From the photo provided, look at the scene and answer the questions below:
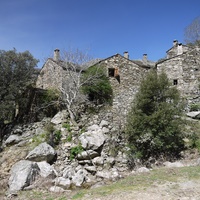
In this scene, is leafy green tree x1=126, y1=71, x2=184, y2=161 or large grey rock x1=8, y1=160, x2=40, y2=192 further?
leafy green tree x1=126, y1=71, x2=184, y2=161

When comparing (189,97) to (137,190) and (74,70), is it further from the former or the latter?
(137,190)

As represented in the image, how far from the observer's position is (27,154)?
13.3 m

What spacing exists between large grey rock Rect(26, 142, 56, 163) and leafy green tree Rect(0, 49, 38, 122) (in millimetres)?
5532

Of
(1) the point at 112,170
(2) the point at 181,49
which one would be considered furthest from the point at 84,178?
(2) the point at 181,49

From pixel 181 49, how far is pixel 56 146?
19.3m

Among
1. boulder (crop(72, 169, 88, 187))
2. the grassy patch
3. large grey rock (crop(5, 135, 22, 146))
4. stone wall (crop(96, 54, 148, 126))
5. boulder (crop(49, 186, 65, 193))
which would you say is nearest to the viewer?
the grassy patch

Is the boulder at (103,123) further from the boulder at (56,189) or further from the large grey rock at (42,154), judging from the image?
the boulder at (56,189)

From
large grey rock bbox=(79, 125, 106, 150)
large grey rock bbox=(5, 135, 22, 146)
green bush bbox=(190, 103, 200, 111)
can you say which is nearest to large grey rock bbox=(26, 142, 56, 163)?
large grey rock bbox=(79, 125, 106, 150)

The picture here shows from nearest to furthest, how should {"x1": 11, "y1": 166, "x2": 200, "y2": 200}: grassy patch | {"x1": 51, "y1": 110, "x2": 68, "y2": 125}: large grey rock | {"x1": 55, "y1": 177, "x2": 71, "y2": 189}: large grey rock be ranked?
{"x1": 11, "y1": 166, "x2": 200, "y2": 200}: grassy patch, {"x1": 55, "y1": 177, "x2": 71, "y2": 189}: large grey rock, {"x1": 51, "y1": 110, "x2": 68, "y2": 125}: large grey rock

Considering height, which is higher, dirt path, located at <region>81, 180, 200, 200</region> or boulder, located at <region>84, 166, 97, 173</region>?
dirt path, located at <region>81, 180, 200, 200</region>

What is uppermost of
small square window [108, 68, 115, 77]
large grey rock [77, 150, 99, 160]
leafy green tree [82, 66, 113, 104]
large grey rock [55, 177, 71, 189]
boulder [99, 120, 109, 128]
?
small square window [108, 68, 115, 77]

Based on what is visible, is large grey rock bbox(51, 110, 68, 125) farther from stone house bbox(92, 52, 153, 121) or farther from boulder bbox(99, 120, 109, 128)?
stone house bbox(92, 52, 153, 121)

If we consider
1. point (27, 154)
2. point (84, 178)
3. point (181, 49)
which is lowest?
point (84, 178)

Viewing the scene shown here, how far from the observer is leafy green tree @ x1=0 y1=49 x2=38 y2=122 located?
16969mm
